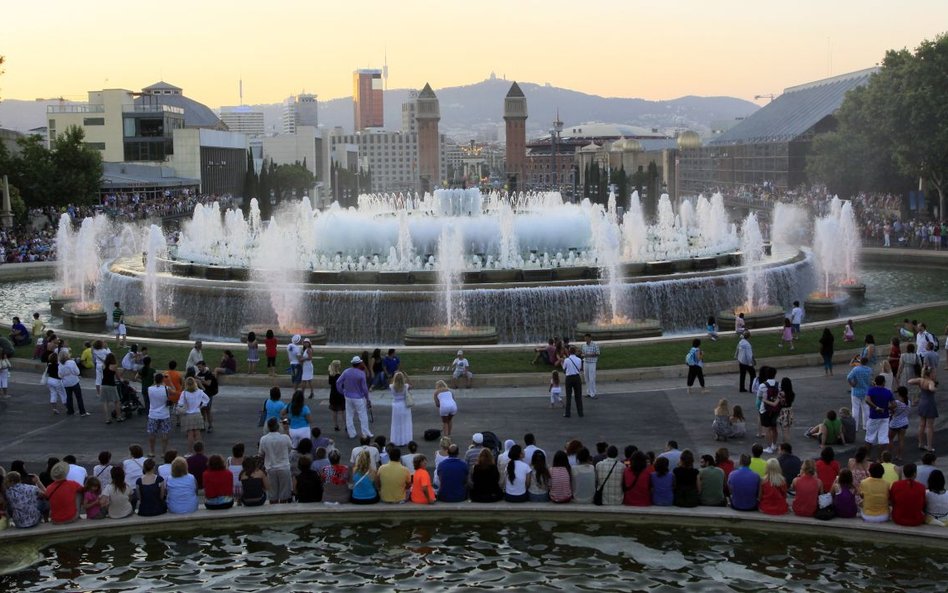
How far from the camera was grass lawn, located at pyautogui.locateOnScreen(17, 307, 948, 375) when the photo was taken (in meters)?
24.6

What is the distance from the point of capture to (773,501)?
1429 centimetres

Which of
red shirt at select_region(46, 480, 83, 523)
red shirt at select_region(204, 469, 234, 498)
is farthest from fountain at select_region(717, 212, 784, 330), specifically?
red shirt at select_region(46, 480, 83, 523)

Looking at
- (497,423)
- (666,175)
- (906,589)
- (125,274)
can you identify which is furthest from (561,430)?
(666,175)

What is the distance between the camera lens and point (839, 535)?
14.0 meters

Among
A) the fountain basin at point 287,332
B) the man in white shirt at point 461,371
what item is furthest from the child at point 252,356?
the fountain basin at point 287,332

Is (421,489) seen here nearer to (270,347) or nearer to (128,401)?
(128,401)

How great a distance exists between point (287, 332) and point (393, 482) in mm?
15836

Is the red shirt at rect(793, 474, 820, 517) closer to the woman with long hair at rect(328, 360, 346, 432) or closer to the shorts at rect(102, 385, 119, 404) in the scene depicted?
the woman with long hair at rect(328, 360, 346, 432)

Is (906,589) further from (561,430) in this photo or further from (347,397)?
(347,397)

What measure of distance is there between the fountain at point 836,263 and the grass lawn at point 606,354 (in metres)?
9.94

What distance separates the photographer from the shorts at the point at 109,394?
20.4 metres

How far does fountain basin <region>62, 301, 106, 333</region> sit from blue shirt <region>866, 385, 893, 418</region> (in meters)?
23.8

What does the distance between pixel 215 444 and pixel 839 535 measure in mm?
9937

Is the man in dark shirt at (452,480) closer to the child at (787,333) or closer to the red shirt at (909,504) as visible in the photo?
the red shirt at (909,504)
